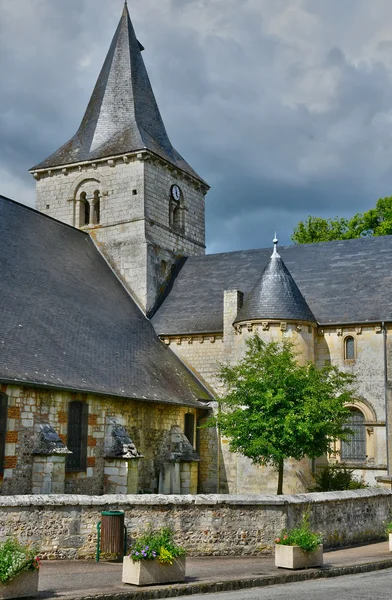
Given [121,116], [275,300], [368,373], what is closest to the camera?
[368,373]

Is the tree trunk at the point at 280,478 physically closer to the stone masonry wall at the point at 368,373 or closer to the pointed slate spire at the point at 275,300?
the stone masonry wall at the point at 368,373

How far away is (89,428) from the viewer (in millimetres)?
21906

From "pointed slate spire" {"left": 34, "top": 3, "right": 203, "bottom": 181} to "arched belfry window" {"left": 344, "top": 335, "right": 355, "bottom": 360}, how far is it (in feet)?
39.2

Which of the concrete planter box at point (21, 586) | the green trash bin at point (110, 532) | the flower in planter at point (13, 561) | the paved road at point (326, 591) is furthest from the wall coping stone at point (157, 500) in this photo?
the concrete planter box at point (21, 586)

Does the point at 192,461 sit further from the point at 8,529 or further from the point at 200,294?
the point at 8,529

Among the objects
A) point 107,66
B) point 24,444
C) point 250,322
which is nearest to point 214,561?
point 24,444

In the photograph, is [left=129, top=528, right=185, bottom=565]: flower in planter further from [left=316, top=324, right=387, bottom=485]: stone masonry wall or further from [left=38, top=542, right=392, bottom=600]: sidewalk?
[left=316, top=324, right=387, bottom=485]: stone masonry wall

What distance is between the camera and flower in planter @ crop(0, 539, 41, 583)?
10.1m

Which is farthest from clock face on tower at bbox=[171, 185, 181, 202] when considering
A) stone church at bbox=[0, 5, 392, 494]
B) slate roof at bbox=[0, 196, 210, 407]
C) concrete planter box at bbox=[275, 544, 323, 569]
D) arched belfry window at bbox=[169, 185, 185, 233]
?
concrete planter box at bbox=[275, 544, 323, 569]

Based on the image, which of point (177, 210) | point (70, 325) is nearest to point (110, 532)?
point (70, 325)

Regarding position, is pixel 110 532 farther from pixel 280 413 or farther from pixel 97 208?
pixel 97 208

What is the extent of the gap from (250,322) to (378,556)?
11.8 m

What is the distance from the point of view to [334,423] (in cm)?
2220

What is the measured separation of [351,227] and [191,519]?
2972cm
